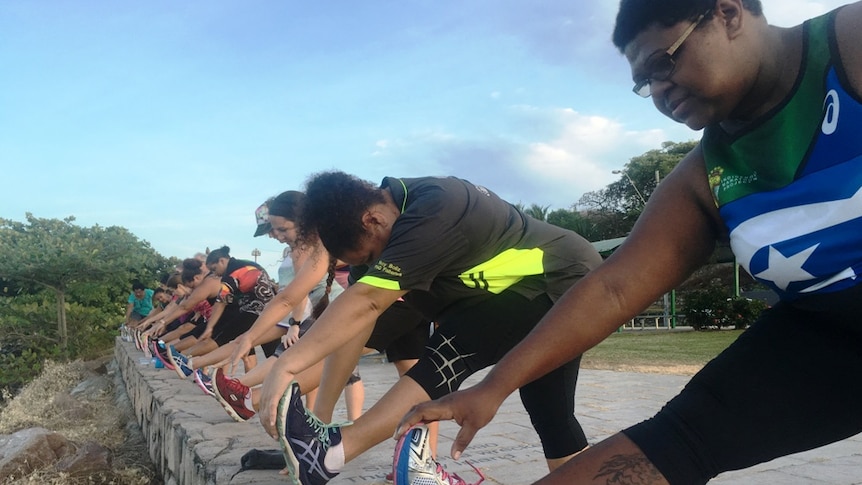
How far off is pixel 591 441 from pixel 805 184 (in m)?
3.03

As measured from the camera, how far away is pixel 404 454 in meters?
1.72

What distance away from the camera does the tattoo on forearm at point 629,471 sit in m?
1.18

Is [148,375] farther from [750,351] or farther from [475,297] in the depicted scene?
[750,351]

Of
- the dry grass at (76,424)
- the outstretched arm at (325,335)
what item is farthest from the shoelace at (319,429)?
the dry grass at (76,424)

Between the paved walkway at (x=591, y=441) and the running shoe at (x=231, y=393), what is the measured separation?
2.92 ft

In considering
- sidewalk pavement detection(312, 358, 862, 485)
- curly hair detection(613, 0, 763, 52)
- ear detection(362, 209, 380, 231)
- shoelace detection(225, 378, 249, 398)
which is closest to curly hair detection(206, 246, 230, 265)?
sidewalk pavement detection(312, 358, 862, 485)

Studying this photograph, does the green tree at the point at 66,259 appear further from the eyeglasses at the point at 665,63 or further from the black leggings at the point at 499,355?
the eyeglasses at the point at 665,63

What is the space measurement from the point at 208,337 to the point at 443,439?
3.39m

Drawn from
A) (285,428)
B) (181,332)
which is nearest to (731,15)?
(285,428)

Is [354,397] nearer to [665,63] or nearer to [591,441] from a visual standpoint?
[591,441]

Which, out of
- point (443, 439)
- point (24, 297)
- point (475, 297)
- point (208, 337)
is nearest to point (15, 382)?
point (24, 297)

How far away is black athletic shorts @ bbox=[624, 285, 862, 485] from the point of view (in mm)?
1204

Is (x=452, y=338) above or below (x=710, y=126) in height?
below

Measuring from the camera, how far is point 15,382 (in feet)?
50.5
